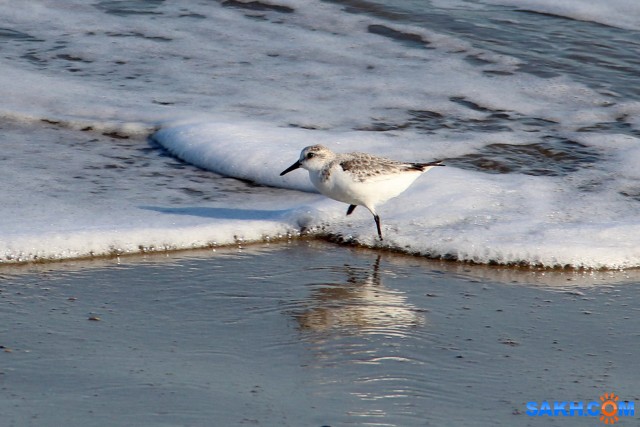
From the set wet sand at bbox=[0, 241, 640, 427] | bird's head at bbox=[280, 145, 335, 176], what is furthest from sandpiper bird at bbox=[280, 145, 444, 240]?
wet sand at bbox=[0, 241, 640, 427]

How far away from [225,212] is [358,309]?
162 cm

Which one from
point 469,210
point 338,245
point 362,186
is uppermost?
point 362,186

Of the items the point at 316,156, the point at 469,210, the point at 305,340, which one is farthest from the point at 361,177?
the point at 305,340

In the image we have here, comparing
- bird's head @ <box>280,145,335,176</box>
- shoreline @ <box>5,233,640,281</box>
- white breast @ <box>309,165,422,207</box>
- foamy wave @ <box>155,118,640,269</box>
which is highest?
bird's head @ <box>280,145,335,176</box>

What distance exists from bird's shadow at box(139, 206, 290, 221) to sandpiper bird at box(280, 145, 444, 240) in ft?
1.12

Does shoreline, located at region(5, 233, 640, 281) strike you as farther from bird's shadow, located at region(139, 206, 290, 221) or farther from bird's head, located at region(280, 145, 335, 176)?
bird's head, located at region(280, 145, 335, 176)

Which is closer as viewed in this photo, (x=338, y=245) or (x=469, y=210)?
(x=338, y=245)

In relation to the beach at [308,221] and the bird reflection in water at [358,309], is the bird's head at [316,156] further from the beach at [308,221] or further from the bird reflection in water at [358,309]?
the bird reflection in water at [358,309]

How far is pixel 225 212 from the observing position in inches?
238

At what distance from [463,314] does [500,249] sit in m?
0.97

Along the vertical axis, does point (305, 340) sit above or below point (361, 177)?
below

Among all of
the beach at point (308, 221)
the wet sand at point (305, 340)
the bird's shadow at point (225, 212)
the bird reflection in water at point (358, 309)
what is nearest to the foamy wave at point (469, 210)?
the beach at point (308, 221)

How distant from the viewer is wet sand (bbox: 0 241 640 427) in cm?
355

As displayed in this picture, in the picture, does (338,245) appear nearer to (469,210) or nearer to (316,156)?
(316,156)
